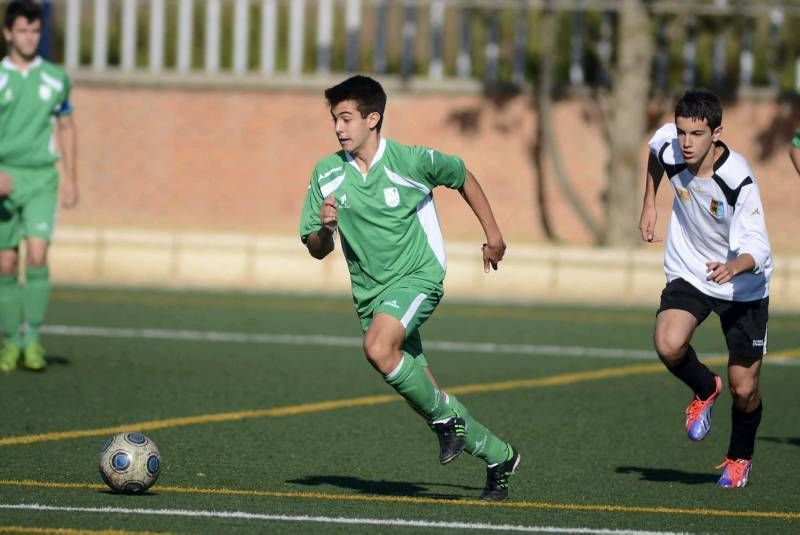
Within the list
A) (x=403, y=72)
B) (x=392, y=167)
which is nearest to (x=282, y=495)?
(x=392, y=167)

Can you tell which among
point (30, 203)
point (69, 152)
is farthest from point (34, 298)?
point (69, 152)

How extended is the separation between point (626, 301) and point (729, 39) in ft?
10.5

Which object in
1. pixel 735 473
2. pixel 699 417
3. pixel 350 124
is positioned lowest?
pixel 735 473

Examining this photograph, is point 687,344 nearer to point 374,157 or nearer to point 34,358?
point 374,157

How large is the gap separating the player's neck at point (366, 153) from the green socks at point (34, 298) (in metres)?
4.37

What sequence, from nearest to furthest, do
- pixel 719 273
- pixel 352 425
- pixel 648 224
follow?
pixel 719 273
pixel 648 224
pixel 352 425

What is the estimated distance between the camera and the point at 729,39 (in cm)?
1691

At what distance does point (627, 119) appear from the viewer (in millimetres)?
16422

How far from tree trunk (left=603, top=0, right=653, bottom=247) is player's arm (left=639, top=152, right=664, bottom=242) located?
866 centimetres

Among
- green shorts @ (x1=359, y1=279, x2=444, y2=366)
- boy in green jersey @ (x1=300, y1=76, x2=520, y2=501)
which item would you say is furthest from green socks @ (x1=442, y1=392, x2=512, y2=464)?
green shorts @ (x1=359, y1=279, x2=444, y2=366)

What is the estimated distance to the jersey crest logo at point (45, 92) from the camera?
10.6m

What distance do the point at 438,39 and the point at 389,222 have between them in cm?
1007

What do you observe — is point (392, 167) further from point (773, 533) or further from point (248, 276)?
point (248, 276)

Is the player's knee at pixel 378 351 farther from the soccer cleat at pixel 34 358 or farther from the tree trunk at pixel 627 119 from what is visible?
A: the tree trunk at pixel 627 119
